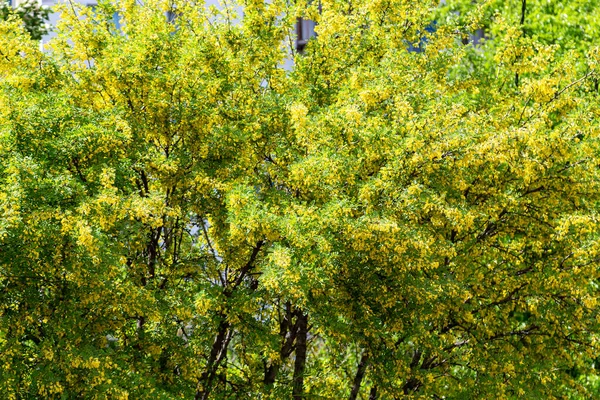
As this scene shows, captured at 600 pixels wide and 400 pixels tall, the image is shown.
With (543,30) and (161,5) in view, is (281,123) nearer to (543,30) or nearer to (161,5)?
(161,5)

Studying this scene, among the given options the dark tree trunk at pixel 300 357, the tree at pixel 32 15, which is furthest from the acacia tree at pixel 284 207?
the tree at pixel 32 15

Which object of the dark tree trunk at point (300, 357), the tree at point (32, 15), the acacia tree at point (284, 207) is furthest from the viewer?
the tree at point (32, 15)

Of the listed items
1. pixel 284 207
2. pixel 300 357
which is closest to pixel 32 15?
pixel 300 357

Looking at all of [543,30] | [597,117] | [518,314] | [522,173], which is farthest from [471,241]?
[543,30]

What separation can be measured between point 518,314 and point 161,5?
1254 centimetres

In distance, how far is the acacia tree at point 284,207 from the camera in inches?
508

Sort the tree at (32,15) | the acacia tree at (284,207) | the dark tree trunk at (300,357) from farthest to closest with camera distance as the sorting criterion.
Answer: the tree at (32,15)
the dark tree trunk at (300,357)
the acacia tree at (284,207)

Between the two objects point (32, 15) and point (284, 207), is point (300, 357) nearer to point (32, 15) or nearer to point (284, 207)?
point (284, 207)

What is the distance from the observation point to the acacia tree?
1290 centimetres

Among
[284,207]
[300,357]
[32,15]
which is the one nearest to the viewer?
[284,207]

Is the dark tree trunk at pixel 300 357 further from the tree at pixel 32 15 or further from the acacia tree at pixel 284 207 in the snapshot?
the tree at pixel 32 15

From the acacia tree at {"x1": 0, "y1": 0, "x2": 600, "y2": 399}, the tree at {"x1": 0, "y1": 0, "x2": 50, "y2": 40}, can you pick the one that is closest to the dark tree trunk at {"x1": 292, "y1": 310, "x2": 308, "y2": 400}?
the acacia tree at {"x1": 0, "y1": 0, "x2": 600, "y2": 399}

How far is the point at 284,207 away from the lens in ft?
48.1

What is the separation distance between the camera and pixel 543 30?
29688mm
